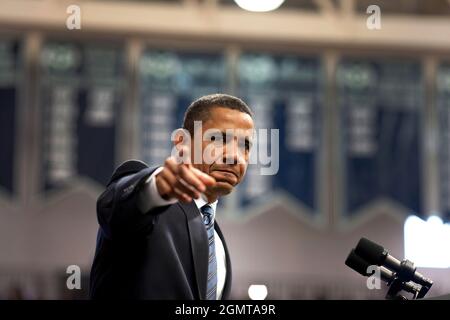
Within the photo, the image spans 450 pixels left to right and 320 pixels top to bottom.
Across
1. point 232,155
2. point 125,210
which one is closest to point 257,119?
point 232,155

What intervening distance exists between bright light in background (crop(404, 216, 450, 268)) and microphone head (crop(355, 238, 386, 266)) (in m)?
5.22

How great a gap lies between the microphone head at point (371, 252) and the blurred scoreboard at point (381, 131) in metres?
5.69

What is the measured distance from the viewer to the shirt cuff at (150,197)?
134 cm

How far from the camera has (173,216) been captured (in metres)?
1.50

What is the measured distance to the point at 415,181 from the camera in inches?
283

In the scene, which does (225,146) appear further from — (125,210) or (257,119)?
(257,119)

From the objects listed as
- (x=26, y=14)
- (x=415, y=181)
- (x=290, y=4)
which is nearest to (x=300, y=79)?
(x=290, y=4)

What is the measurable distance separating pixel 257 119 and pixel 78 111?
1602 mm

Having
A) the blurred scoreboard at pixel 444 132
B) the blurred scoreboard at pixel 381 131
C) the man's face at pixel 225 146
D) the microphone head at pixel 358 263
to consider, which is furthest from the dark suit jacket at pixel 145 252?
the blurred scoreboard at pixel 444 132

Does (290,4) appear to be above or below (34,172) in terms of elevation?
above

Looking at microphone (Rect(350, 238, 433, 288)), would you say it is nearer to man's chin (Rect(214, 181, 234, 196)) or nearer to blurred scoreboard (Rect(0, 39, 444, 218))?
man's chin (Rect(214, 181, 234, 196))

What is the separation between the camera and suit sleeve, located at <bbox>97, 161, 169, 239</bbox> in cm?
137

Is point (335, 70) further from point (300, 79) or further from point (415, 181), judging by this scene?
point (415, 181)
